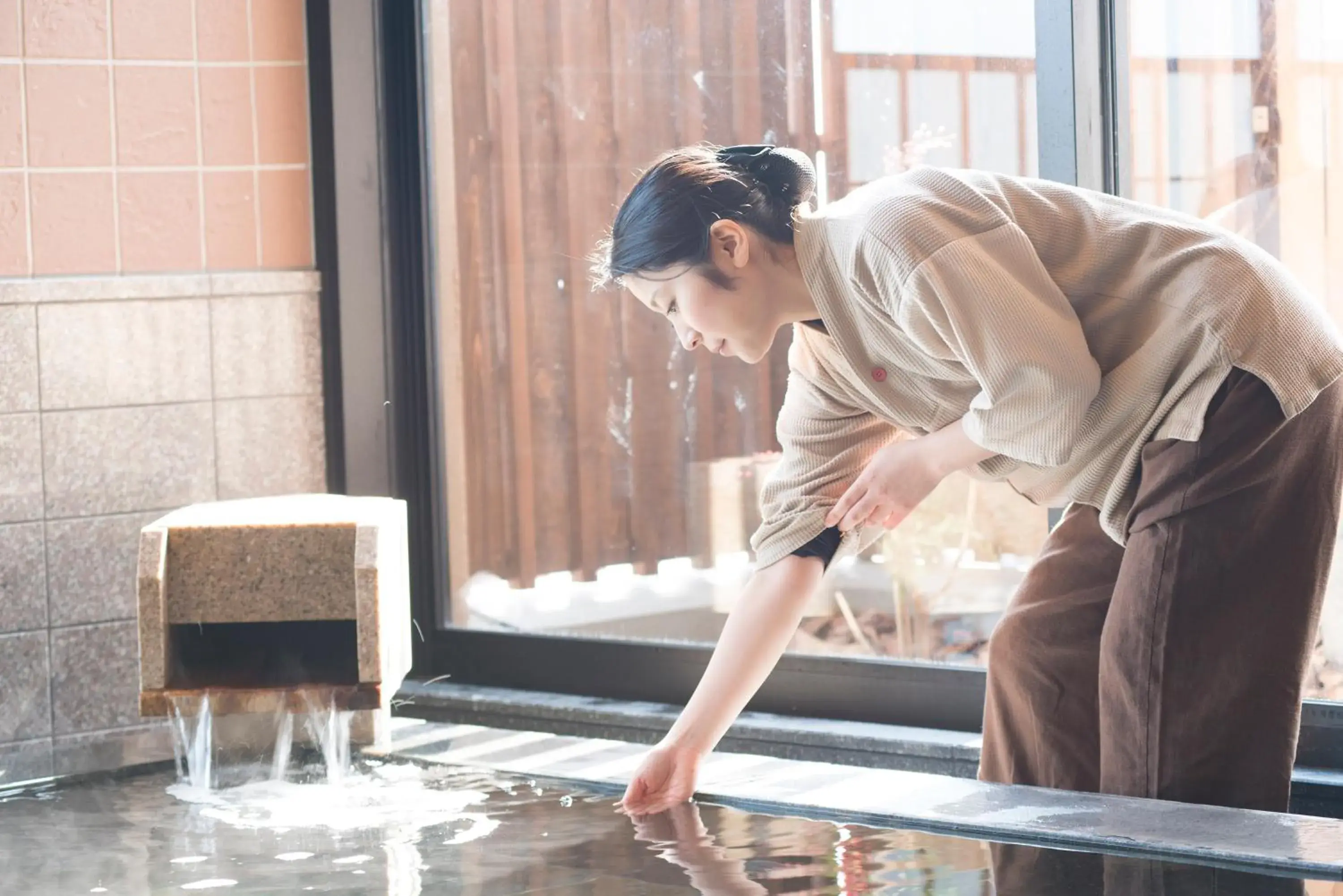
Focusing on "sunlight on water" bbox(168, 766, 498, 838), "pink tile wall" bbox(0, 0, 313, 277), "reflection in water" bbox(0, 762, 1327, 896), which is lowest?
"sunlight on water" bbox(168, 766, 498, 838)

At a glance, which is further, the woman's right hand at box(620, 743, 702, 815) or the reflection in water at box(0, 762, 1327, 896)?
the woman's right hand at box(620, 743, 702, 815)

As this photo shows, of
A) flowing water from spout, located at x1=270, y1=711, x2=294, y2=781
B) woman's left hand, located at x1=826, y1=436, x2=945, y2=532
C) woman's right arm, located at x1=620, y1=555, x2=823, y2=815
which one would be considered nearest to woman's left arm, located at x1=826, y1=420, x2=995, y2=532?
woman's left hand, located at x1=826, y1=436, x2=945, y2=532

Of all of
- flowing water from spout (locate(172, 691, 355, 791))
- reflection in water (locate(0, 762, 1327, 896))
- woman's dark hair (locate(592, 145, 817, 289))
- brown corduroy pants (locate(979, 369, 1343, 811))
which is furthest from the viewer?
flowing water from spout (locate(172, 691, 355, 791))

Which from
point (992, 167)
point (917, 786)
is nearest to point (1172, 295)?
point (917, 786)

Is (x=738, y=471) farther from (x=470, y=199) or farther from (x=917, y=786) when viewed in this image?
(x=917, y=786)

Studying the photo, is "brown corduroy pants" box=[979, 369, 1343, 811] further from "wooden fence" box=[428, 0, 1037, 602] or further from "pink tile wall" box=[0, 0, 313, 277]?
"pink tile wall" box=[0, 0, 313, 277]

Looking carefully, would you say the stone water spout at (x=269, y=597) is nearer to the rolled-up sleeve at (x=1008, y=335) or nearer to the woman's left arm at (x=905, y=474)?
the woman's left arm at (x=905, y=474)

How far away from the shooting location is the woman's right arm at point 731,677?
187 cm

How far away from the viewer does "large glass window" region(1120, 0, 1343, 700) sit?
7.25ft

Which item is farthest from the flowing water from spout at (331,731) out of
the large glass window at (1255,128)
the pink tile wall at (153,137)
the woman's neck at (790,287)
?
the large glass window at (1255,128)

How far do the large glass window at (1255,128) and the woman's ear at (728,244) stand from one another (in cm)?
93

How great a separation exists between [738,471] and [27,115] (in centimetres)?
146

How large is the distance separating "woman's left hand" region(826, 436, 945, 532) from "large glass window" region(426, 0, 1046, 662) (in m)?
0.81

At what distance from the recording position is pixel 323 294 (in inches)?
121
